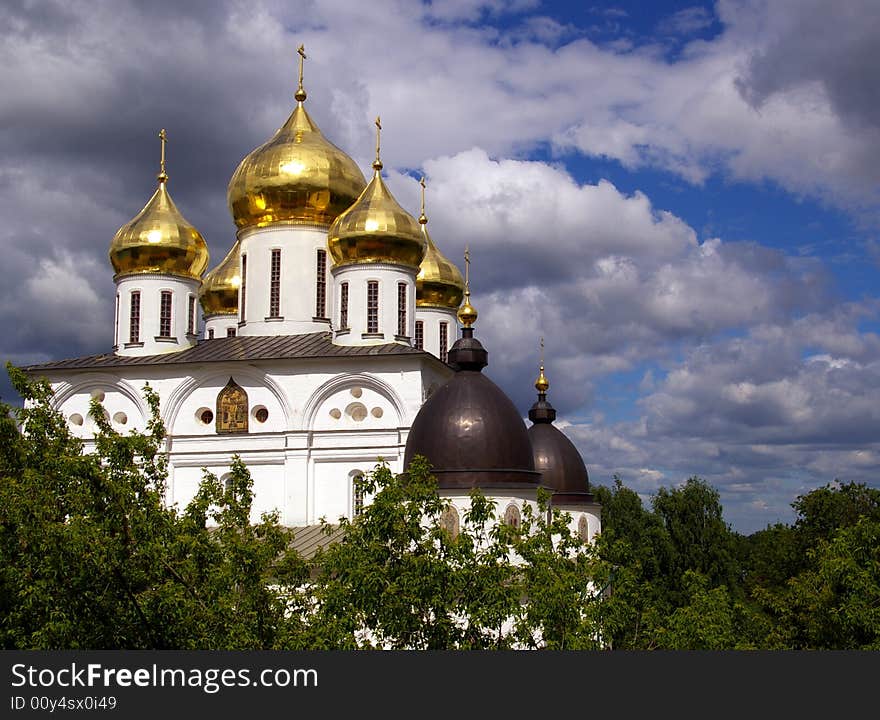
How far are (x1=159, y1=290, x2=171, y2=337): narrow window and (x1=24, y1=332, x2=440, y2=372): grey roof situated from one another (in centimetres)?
68

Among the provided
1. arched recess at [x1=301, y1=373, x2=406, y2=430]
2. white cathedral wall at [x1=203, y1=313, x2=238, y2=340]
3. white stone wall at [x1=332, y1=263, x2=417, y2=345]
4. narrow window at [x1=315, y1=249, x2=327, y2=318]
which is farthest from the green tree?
white cathedral wall at [x1=203, y1=313, x2=238, y2=340]

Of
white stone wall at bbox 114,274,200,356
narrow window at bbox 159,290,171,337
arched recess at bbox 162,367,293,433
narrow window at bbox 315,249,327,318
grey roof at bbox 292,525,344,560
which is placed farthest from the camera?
narrow window at bbox 315,249,327,318

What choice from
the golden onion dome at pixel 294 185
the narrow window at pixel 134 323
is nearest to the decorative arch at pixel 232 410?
the narrow window at pixel 134 323

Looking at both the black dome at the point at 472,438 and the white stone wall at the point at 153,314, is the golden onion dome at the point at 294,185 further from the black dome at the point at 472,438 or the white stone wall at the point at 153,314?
the black dome at the point at 472,438

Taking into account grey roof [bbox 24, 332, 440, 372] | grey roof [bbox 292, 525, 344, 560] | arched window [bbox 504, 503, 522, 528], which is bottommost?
grey roof [bbox 292, 525, 344, 560]

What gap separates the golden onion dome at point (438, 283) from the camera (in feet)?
108

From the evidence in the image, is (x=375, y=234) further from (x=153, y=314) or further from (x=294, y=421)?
(x=153, y=314)

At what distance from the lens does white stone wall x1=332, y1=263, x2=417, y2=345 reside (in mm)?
25953

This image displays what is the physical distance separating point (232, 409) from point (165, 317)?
3.36m

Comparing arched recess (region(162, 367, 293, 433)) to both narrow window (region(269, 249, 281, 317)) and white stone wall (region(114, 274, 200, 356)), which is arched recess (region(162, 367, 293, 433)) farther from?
narrow window (region(269, 249, 281, 317))

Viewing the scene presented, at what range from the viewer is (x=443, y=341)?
108 ft

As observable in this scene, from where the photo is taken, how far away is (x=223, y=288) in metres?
33.9

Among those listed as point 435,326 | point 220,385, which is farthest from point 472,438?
point 435,326

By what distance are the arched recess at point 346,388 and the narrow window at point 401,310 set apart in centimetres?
208
